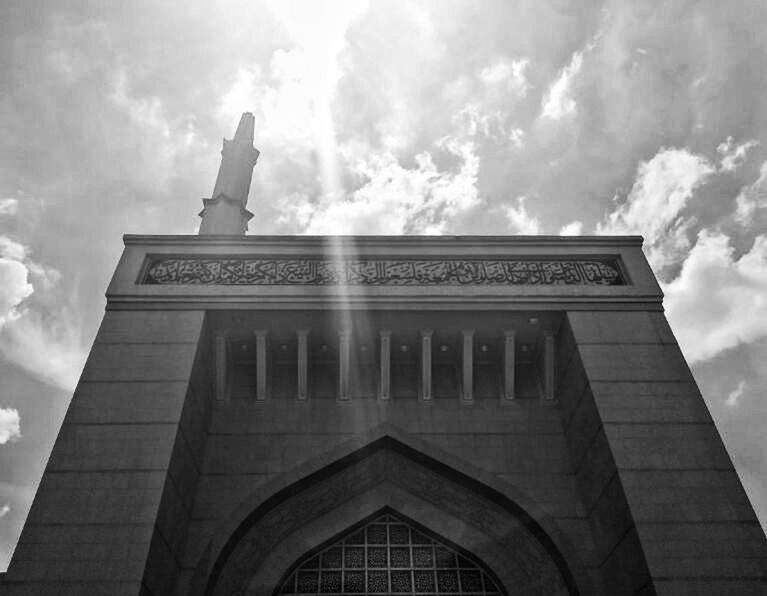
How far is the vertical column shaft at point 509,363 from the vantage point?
10.2 meters

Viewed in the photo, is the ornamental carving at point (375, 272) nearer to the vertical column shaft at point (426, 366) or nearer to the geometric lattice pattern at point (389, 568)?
the vertical column shaft at point (426, 366)

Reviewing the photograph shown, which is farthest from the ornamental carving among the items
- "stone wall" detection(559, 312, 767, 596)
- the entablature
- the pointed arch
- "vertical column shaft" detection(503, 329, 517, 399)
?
the pointed arch

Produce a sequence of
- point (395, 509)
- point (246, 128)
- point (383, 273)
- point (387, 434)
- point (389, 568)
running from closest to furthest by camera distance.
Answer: point (389, 568) → point (395, 509) → point (387, 434) → point (383, 273) → point (246, 128)

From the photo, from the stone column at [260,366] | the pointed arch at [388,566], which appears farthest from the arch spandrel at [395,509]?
the stone column at [260,366]

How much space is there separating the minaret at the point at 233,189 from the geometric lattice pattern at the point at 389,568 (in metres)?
8.52

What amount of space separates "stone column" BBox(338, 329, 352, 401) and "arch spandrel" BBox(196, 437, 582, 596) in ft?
3.43

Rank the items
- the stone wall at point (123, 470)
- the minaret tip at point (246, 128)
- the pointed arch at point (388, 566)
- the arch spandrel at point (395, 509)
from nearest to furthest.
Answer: the stone wall at point (123, 470) → the arch spandrel at point (395, 509) → the pointed arch at point (388, 566) → the minaret tip at point (246, 128)

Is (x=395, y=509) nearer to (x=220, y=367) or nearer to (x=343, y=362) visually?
(x=343, y=362)

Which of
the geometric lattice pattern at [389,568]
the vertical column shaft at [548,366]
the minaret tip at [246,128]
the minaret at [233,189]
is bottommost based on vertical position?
the geometric lattice pattern at [389,568]

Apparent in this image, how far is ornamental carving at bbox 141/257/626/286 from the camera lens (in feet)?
34.2

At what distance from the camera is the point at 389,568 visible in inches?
351

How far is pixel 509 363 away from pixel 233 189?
30.6 feet

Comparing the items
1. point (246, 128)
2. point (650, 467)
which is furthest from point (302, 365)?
point (246, 128)

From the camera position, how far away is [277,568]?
28.8 feet
